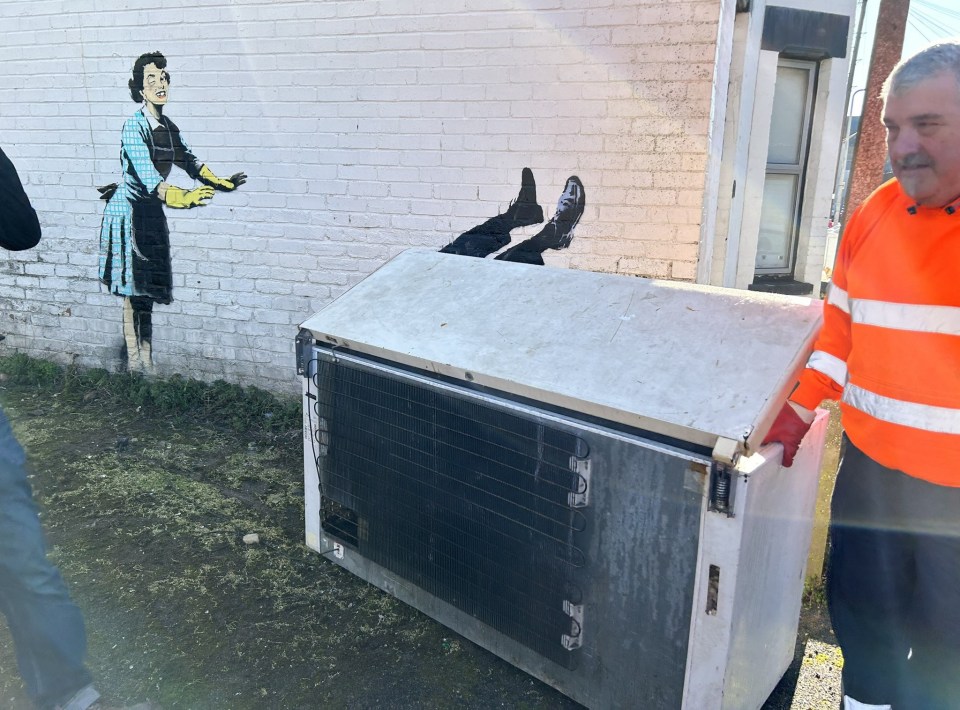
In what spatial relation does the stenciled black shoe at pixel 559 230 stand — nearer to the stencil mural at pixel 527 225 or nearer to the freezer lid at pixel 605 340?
the stencil mural at pixel 527 225

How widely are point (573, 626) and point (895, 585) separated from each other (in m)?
0.86

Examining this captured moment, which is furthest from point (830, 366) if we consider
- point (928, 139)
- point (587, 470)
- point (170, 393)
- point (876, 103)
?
point (170, 393)

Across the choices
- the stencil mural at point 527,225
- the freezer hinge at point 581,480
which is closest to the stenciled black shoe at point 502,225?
the stencil mural at point 527,225

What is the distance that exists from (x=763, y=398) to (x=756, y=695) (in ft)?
3.28

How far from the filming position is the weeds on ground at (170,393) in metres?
4.62

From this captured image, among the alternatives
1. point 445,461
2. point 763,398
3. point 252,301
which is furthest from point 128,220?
point 763,398

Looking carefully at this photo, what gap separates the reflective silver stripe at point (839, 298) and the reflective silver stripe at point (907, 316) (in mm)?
45

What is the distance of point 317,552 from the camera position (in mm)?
2971

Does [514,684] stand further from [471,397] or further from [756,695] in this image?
[471,397]

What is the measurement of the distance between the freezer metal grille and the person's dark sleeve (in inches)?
42.0

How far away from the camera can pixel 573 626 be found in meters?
2.00

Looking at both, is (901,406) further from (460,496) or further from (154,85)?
(154,85)

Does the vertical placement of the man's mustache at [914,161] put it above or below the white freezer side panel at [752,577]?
above

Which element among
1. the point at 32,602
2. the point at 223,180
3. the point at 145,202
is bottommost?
the point at 32,602
